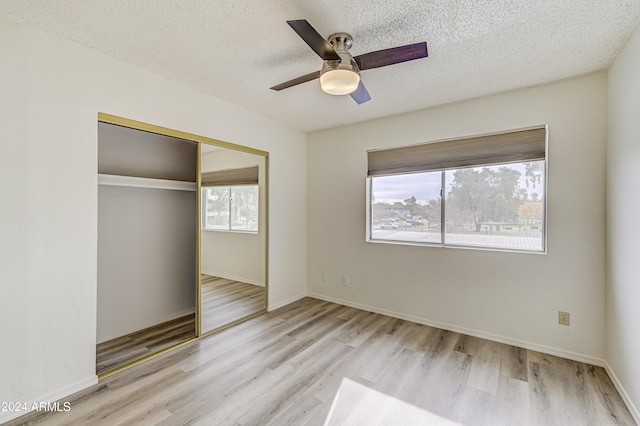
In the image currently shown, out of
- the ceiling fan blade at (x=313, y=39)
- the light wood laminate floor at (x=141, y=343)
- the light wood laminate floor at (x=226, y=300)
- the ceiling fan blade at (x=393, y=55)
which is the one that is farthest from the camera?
the light wood laminate floor at (x=226, y=300)

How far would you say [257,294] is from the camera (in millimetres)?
3633

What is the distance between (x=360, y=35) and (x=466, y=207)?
211 cm

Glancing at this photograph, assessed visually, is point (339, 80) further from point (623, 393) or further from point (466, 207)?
point (623, 393)

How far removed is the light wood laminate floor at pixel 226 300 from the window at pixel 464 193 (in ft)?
5.69

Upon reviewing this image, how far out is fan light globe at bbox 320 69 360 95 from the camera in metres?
1.71

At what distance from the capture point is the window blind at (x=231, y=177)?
9.82 feet

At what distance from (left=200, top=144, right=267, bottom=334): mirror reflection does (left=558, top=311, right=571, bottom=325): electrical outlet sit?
124 inches

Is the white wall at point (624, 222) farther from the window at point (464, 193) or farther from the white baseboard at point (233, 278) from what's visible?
the white baseboard at point (233, 278)

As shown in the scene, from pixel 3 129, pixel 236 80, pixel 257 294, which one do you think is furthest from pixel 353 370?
pixel 3 129

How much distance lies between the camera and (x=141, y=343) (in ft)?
9.00

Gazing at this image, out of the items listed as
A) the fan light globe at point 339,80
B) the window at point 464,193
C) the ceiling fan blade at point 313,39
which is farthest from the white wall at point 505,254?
the ceiling fan blade at point 313,39

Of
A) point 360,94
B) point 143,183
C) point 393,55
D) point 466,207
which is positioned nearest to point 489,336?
point 466,207

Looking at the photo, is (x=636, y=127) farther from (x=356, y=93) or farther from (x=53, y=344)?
(x=53, y=344)

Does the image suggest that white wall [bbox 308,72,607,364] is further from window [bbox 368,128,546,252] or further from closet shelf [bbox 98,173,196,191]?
closet shelf [bbox 98,173,196,191]
